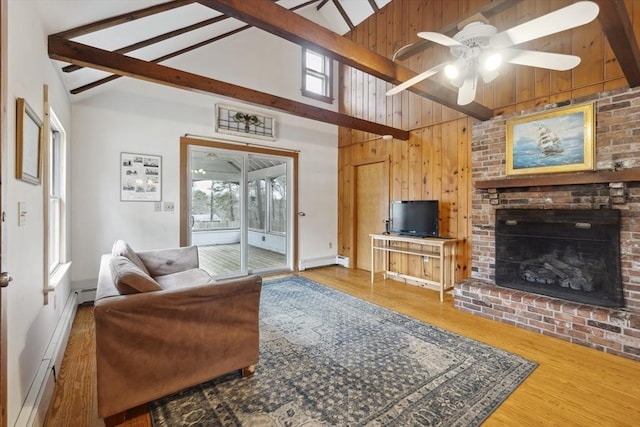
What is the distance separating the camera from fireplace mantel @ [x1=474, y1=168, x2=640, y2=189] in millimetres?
2576

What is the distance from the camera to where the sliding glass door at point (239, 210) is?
4562 mm

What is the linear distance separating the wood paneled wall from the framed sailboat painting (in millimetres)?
251

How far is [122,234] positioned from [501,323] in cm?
471

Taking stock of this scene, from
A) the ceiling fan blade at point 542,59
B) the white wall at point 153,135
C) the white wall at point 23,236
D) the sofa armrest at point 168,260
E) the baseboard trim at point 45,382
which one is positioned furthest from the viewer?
the white wall at point 153,135

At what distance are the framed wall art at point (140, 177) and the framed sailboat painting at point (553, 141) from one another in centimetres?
459

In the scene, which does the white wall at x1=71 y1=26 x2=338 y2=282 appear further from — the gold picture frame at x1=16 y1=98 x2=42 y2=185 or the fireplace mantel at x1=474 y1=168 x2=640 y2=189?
the fireplace mantel at x1=474 y1=168 x2=640 y2=189

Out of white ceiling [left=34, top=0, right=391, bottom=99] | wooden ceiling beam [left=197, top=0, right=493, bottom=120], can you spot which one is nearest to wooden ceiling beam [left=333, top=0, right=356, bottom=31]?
white ceiling [left=34, top=0, right=391, bottom=99]

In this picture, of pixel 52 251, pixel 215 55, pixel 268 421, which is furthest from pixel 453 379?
pixel 215 55

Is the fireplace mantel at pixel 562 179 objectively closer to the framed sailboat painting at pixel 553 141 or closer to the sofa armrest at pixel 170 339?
the framed sailboat painting at pixel 553 141

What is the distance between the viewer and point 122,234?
3838 mm

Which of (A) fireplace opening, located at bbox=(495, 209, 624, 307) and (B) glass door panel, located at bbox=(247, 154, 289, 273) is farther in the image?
(B) glass door panel, located at bbox=(247, 154, 289, 273)

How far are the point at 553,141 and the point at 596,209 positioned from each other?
82 cm

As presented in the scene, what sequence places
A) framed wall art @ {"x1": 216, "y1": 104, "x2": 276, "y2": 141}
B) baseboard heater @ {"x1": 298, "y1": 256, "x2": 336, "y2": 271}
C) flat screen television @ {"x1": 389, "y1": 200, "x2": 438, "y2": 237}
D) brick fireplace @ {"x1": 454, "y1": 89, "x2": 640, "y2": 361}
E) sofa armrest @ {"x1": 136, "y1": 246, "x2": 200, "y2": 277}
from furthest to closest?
baseboard heater @ {"x1": 298, "y1": 256, "x2": 336, "y2": 271}
framed wall art @ {"x1": 216, "y1": 104, "x2": 276, "y2": 141}
flat screen television @ {"x1": 389, "y1": 200, "x2": 438, "y2": 237}
sofa armrest @ {"x1": 136, "y1": 246, "x2": 200, "y2": 277}
brick fireplace @ {"x1": 454, "y1": 89, "x2": 640, "y2": 361}

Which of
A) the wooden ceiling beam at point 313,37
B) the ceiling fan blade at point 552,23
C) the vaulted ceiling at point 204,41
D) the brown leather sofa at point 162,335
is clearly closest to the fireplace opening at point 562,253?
the vaulted ceiling at point 204,41
